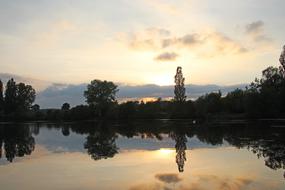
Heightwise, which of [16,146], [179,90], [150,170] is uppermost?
[179,90]

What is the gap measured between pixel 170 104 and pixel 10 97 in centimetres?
5035

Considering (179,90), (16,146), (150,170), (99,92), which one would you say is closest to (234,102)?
(179,90)

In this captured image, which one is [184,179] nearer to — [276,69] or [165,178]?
[165,178]

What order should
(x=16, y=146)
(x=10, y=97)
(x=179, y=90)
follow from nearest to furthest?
(x=16, y=146)
(x=179, y=90)
(x=10, y=97)

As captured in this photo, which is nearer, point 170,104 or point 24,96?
point 170,104

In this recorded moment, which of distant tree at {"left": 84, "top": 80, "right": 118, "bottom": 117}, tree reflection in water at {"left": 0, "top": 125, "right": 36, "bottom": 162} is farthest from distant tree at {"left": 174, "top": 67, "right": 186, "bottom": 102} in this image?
tree reflection in water at {"left": 0, "top": 125, "right": 36, "bottom": 162}

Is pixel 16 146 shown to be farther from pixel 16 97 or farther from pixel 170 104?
pixel 16 97

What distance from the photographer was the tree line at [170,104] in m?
81.3

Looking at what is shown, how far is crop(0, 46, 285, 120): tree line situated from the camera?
267 feet

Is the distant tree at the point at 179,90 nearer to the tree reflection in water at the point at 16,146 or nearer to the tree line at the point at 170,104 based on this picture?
the tree line at the point at 170,104

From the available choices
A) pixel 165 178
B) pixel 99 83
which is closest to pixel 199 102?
pixel 99 83

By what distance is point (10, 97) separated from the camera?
415 ft

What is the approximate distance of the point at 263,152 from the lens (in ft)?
73.6

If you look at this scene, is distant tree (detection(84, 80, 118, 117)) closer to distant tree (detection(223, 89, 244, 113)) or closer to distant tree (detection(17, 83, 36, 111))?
distant tree (detection(17, 83, 36, 111))
